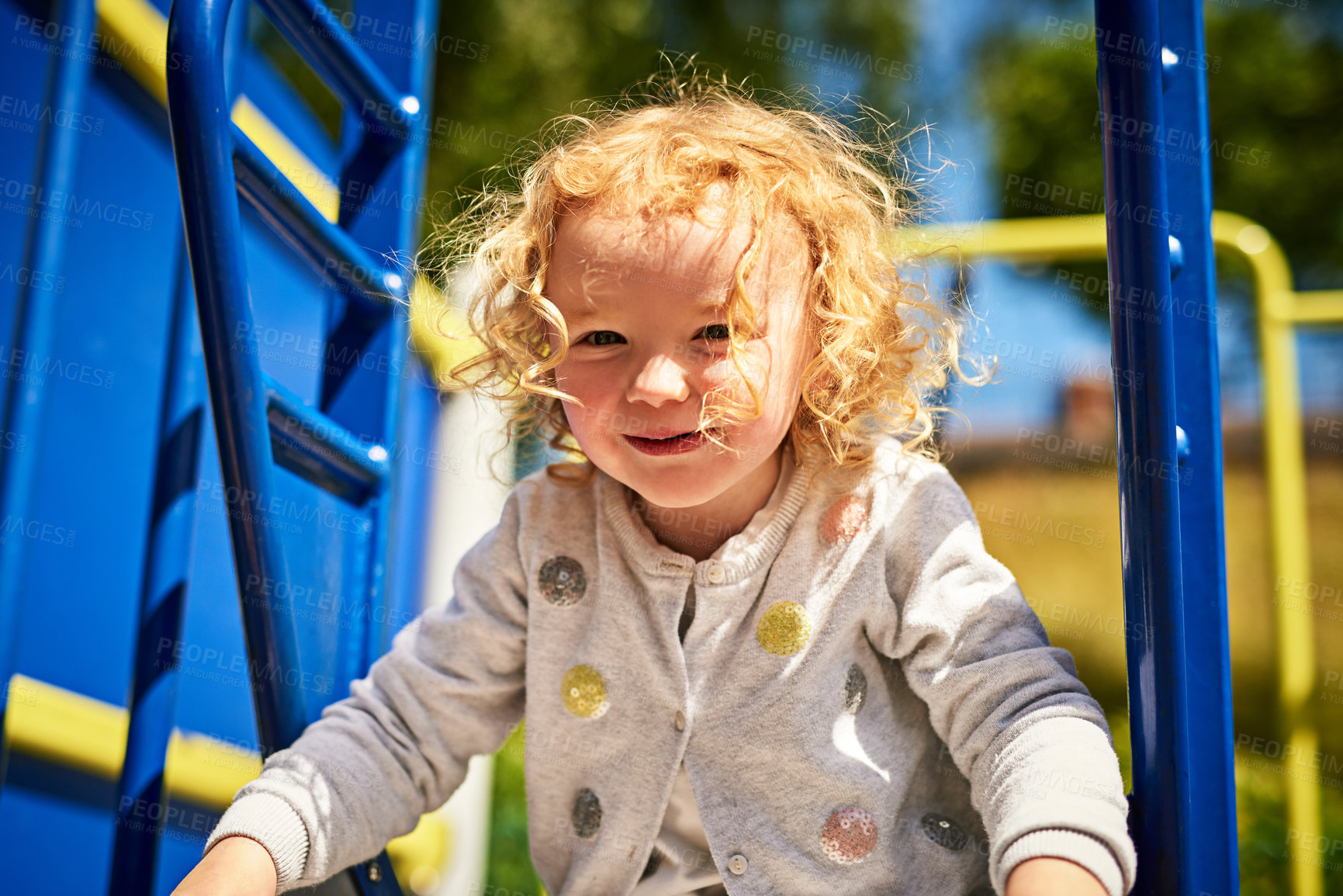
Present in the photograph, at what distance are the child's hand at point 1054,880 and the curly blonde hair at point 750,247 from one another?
1.54 feet

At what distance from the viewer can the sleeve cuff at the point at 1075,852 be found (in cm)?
78

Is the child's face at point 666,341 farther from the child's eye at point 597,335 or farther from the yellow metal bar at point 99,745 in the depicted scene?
the yellow metal bar at point 99,745

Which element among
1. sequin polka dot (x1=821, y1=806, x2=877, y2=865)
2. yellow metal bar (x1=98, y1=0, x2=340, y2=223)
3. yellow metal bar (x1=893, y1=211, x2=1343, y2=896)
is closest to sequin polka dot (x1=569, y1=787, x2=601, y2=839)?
sequin polka dot (x1=821, y1=806, x2=877, y2=865)

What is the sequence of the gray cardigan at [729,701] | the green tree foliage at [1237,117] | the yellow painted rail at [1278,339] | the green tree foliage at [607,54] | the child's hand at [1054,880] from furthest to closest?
the green tree foliage at [1237,117], the green tree foliage at [607,54], the yellow painted rail at [1278,339], the gray cardigan at [729,701], the child's hand at [1054,880]

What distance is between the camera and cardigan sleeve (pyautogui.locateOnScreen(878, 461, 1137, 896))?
81 cm

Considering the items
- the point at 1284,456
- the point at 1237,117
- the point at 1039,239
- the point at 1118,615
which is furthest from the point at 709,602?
the point at 1237,117

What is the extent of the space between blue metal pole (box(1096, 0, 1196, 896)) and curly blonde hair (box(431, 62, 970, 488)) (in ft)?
1.08

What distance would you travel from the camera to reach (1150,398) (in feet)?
2.70

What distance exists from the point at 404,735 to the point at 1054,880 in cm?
68

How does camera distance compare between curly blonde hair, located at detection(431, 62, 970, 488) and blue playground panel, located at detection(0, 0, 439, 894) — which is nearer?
curly blonde hair, located at detection(431, 62, 970, 488)

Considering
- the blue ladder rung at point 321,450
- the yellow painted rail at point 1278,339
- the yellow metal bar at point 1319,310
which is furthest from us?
the yellow metal bar at point 1319,310

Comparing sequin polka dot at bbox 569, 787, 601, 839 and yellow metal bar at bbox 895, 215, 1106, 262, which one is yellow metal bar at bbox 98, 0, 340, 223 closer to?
sequin polka dot at bbox 569, 787, 601, 839

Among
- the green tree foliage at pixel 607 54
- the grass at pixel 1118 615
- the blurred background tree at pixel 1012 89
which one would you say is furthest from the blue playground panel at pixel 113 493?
the green tree foliage at pixel 607 54

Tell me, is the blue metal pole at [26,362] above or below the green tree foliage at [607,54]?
below
